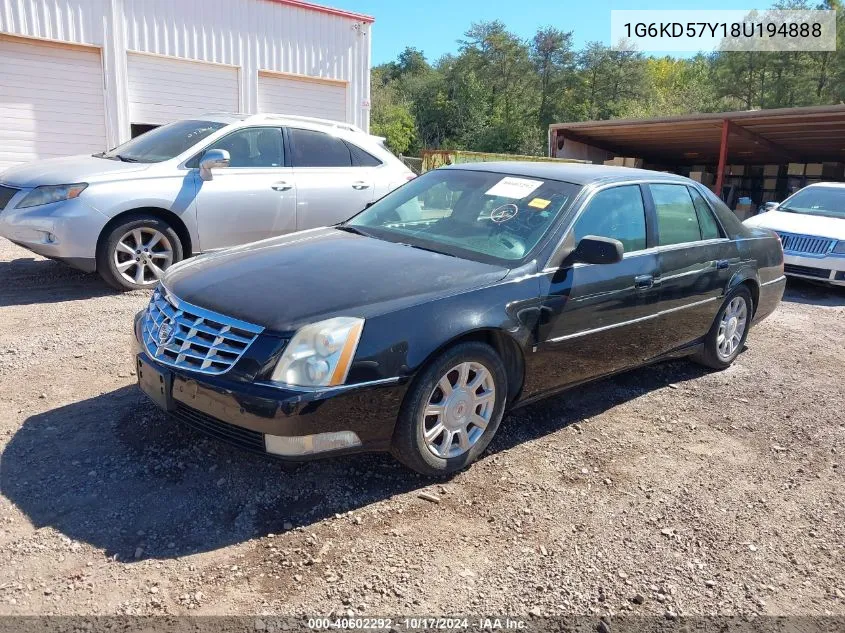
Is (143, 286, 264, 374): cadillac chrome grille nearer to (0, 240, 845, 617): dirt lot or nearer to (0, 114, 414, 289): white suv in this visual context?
(0, 240, 845, 617): dirt lot

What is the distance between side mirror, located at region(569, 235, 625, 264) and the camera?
3811 millimetres

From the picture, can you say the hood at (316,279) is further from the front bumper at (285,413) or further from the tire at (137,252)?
the tire at (137,252)

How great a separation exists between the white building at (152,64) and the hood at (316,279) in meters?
11.7

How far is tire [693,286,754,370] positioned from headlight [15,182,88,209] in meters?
5.44

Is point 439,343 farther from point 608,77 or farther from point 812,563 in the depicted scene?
point 608,77

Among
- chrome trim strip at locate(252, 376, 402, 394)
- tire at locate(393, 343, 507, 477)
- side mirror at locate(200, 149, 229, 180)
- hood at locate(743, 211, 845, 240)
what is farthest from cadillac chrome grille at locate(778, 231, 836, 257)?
chrome trim strip at locate(252, 376, 402, 394)

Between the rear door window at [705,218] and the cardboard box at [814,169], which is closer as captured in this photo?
the rear door window at [705,218]

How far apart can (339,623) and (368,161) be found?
6.22 metres

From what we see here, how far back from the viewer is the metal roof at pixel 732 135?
51.0 feet

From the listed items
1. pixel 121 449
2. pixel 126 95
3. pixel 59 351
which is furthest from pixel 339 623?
pixel 126 95

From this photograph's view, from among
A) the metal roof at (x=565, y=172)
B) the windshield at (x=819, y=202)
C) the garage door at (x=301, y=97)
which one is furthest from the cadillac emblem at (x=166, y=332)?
the garage door at (x=301, y=97)

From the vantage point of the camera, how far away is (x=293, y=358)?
2.98m

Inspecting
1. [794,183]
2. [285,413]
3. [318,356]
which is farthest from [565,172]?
[794,183]

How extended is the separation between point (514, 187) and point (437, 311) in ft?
4.69
